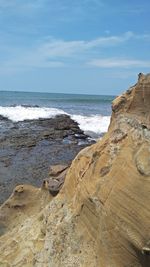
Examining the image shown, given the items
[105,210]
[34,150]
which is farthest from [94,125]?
[105,210]

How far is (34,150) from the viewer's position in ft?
54.7

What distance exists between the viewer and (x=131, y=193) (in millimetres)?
3896

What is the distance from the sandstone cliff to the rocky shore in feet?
16.0

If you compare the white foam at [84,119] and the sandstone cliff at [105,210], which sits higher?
A: the sandstone cliff at [105,210]

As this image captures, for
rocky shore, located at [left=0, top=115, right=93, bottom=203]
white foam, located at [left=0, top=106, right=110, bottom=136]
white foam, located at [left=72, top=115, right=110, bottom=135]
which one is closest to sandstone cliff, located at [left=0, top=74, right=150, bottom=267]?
rocky shore, located at [left=0, top=115, right=93, bottom=203]

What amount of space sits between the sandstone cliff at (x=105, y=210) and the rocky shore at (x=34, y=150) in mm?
4883

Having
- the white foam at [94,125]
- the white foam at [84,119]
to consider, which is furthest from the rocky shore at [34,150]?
the white foam at [84,119]

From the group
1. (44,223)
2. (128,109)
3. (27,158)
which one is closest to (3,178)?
(27,158)

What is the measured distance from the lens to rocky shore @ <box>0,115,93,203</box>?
12.3 metres

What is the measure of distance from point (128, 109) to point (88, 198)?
119 centimetres

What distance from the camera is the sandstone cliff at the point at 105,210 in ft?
12.7

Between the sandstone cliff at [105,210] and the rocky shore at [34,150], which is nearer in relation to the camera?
the sandstone cliff at [105,210]

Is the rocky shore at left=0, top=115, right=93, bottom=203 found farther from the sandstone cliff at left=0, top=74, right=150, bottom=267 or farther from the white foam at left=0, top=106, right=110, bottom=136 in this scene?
the sandstone cliff at left=0, top=74, right=150, bottom=267

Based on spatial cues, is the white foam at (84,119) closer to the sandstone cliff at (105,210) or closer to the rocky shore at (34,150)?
the rocky shore at (34,150)
